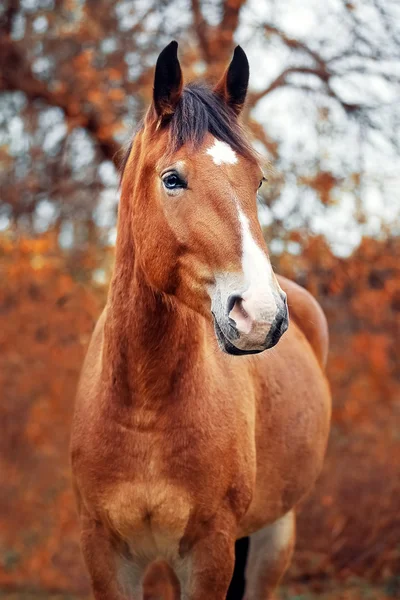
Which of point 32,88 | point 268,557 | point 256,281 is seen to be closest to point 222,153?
point 256,281

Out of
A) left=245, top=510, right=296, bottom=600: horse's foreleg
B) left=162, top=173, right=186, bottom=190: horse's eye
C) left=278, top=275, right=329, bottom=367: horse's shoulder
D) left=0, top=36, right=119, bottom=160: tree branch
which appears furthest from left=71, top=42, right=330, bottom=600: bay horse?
left=0, top=36, right=119, bottom=160: tree branch

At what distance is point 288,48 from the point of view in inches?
263

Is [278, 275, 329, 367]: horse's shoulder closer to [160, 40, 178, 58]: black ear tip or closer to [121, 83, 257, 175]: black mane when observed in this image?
[121, 83, 257, 175]: black mane

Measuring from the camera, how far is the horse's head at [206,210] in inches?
89.7

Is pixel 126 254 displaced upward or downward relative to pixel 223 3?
upward

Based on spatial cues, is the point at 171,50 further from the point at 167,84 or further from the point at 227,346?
the point at 227,346

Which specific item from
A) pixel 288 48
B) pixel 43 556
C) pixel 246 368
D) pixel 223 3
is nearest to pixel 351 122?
pixel 288 48

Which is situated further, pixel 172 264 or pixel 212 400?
pixel 212 400

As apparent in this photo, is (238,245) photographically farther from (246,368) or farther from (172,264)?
(246,368)

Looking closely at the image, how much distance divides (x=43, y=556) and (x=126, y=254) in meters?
6.84

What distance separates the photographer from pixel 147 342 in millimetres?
2934

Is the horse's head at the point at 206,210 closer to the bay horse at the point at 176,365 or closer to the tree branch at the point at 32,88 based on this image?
the bay horse at the point at 176,365

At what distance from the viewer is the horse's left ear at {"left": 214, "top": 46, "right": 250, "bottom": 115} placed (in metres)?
2.83

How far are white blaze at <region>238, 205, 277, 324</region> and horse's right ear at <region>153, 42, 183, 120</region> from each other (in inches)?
24.6
